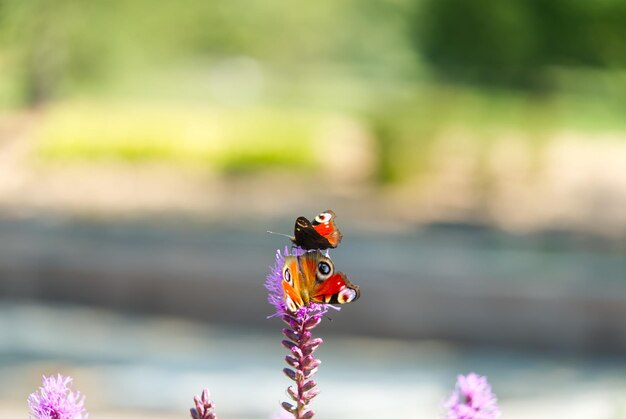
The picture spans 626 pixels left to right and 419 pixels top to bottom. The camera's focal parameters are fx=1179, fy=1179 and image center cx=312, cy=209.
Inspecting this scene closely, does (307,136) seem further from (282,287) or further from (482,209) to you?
(282,287)

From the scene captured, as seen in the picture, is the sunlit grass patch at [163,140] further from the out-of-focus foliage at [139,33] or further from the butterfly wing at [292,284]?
the butterfly wing at [292,284]

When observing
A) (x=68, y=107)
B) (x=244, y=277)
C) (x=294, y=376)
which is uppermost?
(x=68, y=107)

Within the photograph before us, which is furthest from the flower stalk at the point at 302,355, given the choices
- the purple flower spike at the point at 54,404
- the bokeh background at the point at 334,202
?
the bokeh background at the point at 334,202

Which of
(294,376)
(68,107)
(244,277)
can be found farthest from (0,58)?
(294,376)

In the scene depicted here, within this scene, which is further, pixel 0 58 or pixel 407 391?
pixel 0 58

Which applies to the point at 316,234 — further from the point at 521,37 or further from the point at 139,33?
the point at 139,33

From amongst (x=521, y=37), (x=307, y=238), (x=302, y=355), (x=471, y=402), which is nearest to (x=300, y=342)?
(x=302, y=355)

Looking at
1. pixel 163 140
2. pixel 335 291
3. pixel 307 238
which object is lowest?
pixel 335 291
